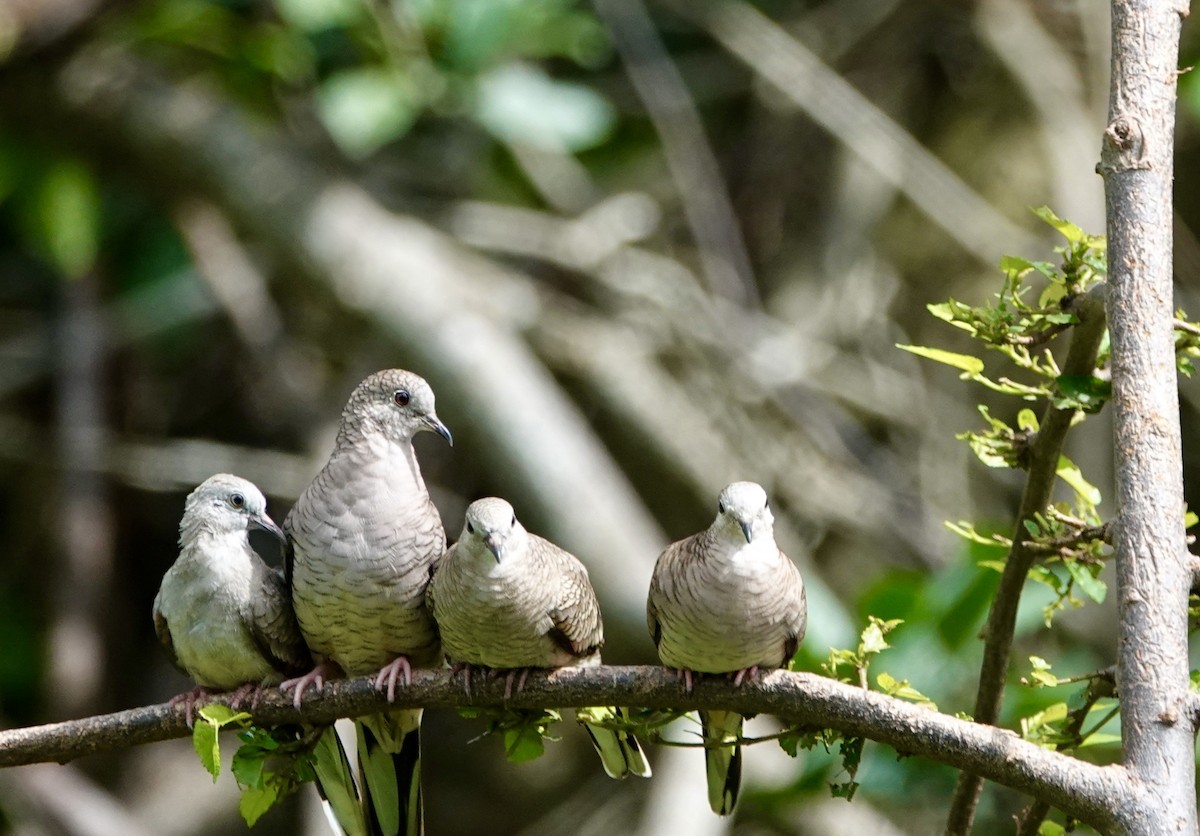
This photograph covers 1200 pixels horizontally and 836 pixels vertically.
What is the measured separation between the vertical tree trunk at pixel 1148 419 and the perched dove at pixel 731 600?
78cm

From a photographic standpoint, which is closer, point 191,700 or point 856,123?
point 191,700

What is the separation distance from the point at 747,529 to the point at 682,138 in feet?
14.8

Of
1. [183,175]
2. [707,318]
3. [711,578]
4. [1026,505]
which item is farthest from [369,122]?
[1026,505]

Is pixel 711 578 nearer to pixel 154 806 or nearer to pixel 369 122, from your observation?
pixel 369 122

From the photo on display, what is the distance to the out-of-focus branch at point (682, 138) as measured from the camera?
7039mm

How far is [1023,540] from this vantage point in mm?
2643

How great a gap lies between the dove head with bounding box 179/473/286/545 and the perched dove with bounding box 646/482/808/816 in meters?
1.06

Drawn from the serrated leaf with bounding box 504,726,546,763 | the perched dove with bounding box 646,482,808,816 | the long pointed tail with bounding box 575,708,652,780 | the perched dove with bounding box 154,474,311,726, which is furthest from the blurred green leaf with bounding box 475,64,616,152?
the serrated leaf with bounding box 504,726,546,763

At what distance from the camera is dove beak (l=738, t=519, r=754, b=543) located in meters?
2.92

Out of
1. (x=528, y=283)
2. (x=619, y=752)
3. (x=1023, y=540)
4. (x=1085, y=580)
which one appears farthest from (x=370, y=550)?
(x=528, y=283)

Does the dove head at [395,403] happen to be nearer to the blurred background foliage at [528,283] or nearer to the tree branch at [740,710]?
the tree branch at [740,710]

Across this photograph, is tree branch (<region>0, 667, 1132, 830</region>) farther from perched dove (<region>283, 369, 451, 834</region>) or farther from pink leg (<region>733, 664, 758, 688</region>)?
perched dove (<region>283, 369, 451, 834</region>)

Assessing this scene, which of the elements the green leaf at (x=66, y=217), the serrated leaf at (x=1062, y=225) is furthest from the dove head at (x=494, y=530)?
the green leaf at (x=66, y=217)

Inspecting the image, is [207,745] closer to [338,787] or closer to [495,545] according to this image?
[495,545]
